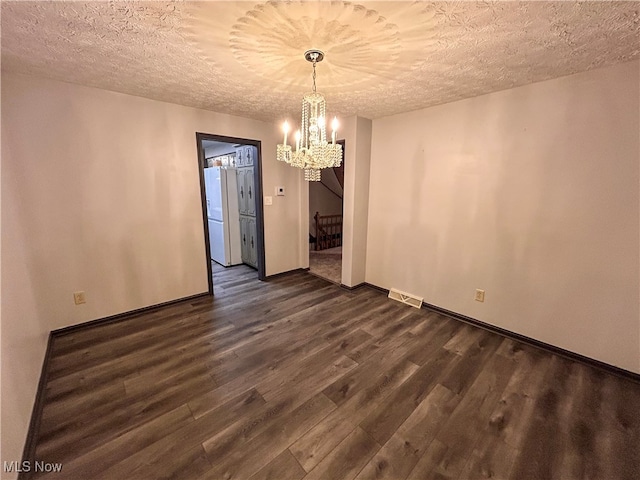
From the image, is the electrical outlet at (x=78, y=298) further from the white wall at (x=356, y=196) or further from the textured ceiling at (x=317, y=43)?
the white wall at (x=356, y=196)

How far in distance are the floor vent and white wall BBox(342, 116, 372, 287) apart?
21.2 inches

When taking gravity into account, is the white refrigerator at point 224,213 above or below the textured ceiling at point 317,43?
below

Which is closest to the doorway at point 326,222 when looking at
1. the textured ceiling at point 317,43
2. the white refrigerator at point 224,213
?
the white refrigerator at point 224,213

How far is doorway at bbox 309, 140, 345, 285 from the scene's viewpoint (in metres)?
5.10

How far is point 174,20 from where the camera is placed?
1365 mm

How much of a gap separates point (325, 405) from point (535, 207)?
2.37 m

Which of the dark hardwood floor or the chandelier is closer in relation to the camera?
the dark hardwood floor

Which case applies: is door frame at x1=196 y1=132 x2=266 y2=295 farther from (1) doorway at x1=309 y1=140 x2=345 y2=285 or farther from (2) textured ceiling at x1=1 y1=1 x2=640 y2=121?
(1) doorway at x1=309 y1=140 x2=345 y2=285

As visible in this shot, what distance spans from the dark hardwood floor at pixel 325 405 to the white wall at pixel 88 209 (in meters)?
0.35

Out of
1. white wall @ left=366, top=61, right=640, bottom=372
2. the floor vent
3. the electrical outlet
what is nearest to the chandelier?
white wall @ left=366, top=61, right=640, bottom=372

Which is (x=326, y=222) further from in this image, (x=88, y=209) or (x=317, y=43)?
(x=317, y=43)

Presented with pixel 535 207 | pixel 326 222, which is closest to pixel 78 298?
pixel 535 207

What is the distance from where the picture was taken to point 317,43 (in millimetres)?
1564

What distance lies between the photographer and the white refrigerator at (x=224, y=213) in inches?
175
